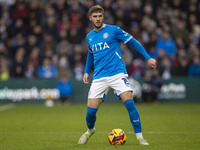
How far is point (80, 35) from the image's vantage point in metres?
19.2

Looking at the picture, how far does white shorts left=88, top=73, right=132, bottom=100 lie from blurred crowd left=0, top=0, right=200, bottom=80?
10610 mm

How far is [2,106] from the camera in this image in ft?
56.1

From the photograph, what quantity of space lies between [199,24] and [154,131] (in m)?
12.1

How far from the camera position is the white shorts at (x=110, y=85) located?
7.18 metres

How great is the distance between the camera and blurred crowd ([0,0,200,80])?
719 inches

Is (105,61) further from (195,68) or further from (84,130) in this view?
(195,68)

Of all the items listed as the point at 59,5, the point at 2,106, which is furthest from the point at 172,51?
the point at 2,106

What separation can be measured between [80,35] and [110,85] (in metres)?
12.2

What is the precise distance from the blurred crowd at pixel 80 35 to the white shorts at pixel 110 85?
10.6 m

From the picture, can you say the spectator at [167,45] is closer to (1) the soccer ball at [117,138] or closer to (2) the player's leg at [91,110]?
(2) the player's leg at [91,110]

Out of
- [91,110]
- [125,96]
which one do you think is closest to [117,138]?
[91,110]

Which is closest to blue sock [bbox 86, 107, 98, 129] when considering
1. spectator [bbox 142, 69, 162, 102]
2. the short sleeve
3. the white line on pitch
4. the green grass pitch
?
the green grass pitch

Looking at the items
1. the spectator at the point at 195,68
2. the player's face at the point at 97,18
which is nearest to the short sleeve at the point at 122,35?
the player's face at the point at 97,18

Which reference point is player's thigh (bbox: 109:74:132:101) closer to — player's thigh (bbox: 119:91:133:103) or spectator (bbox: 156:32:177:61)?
player's thigh (bbox: 119:91:133:103)
